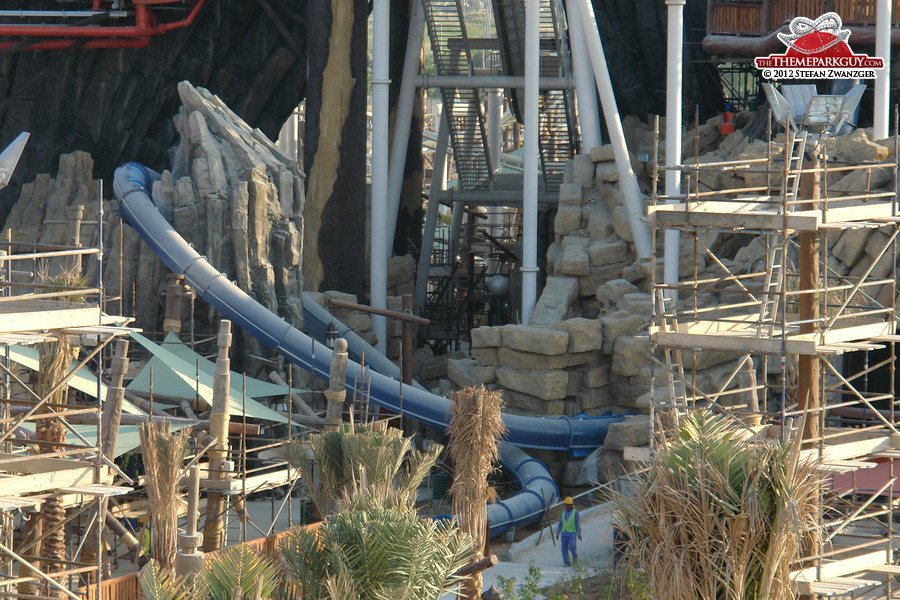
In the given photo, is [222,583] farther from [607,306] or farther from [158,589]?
[607,306]

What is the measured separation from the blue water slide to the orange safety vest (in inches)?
319

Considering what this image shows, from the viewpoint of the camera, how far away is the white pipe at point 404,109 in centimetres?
2770

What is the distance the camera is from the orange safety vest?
26.0 meters

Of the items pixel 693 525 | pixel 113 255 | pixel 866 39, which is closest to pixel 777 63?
pixel 866 39

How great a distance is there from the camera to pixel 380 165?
25.6 meters

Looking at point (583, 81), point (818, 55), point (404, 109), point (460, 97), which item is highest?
point (818, 55)

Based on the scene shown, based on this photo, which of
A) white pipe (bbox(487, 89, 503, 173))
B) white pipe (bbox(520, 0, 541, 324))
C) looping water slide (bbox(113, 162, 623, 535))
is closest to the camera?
looping water slide (bbox(113, 162, 623, 535))

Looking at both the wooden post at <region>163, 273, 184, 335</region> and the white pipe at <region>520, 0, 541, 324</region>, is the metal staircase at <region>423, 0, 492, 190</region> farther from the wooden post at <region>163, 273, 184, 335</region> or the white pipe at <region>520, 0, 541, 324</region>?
the wooden post at <region>163, 273, 184, 335</region>

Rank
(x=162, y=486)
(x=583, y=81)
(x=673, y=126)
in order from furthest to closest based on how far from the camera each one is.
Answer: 1. (x=583, y=81)
2. (x=673, y=126)
3. (x=162, y=486)

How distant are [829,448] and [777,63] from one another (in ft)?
47.8

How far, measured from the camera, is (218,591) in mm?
8500

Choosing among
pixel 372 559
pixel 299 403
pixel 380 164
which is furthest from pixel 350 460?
pixel 380 164

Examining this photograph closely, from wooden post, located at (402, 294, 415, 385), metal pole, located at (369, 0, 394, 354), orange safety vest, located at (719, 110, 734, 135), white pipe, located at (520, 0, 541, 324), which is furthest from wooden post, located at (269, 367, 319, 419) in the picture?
orange safety vest, located at (719, 110, 734, 135)

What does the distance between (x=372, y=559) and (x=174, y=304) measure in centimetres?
1195
